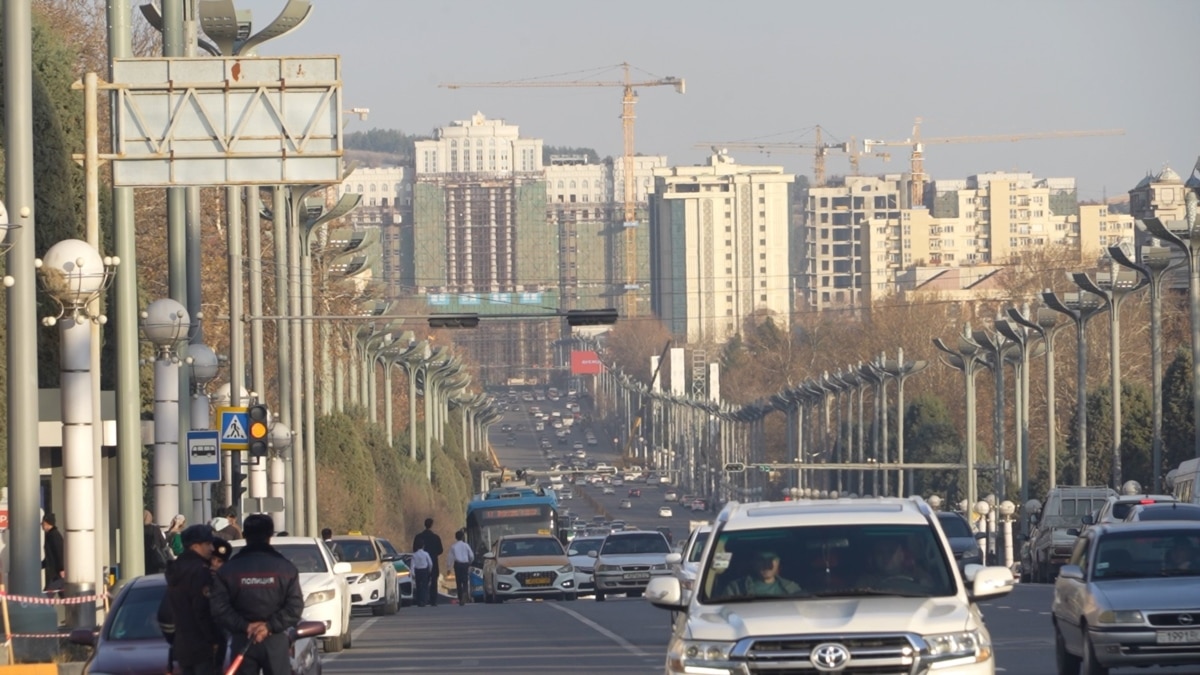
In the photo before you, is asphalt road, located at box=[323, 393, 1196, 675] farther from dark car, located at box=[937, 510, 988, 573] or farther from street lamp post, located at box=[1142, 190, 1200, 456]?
street lamp post, located at box=[1142, 190, 1200, 456]

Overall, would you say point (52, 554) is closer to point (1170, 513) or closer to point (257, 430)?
point (257, 430)

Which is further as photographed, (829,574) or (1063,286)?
(1063,286)

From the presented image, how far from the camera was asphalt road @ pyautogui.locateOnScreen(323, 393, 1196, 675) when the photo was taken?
71.7 ft

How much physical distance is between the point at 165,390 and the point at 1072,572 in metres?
13.3

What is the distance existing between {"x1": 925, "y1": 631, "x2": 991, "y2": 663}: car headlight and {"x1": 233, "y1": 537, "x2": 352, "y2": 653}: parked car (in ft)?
45.4

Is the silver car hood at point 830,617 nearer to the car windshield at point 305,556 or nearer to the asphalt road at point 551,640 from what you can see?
the asphalt road at point 551,640

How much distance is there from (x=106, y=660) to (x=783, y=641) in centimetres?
689

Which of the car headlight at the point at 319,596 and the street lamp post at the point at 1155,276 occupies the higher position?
the street lamp post at the point at 1155,276

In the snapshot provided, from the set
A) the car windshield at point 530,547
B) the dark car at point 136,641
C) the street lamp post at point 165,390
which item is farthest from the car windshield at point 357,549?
the dark car at point 136,641

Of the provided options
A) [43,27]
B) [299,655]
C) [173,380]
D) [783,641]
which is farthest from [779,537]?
[43,27]

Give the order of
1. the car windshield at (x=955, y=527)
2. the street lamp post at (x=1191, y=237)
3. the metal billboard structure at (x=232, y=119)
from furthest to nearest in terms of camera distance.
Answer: the street lamp post at (x=1191, y=237)
the car windshield at (x=955, y=527)
the metal billboard structure at (x=232, y=119)

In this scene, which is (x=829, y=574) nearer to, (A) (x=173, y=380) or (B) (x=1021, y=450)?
(A) (x=173, y=380)

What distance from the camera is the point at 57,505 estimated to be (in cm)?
3303

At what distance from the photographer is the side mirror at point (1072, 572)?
18516 millimetres
